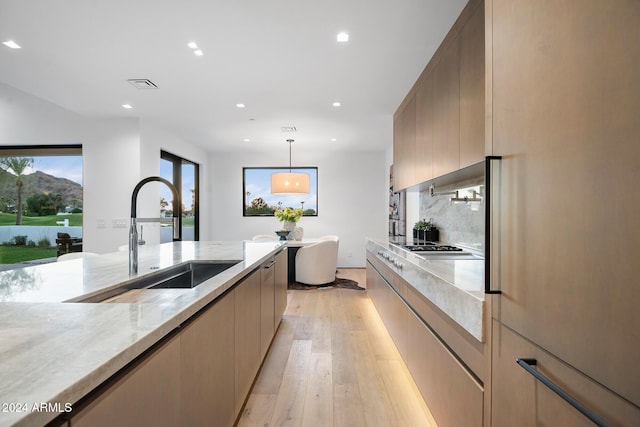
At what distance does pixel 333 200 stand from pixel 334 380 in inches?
204

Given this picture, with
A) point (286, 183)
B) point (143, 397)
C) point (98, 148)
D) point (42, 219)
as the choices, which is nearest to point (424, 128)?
point (143, 397)

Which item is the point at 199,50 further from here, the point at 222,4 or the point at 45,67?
the point at 45,67

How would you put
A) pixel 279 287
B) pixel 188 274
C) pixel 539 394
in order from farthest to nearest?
pixel 279 287
pixel 188 274
pixel 539 394

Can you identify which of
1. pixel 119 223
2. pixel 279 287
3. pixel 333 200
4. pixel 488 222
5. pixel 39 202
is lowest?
pixel 279 287

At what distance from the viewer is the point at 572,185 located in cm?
74

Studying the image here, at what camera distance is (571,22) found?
75 centimetres

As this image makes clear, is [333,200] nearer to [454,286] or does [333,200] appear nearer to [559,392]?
[454,286]

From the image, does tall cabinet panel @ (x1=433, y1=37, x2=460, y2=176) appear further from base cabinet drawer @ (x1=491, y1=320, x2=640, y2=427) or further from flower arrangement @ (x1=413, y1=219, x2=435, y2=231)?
base cabinet drawer @ (x1=491, y1=320, x2=640, y2=427)

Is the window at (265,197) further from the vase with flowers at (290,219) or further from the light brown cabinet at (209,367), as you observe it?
the light brown cabinet at (209,367)

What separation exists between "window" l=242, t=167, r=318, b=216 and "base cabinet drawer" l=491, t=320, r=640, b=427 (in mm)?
6276

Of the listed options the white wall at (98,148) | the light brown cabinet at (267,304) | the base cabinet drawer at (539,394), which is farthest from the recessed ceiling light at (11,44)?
the base cabinet drawer at (539,394)

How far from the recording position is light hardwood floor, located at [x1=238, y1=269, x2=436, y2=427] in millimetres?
1876

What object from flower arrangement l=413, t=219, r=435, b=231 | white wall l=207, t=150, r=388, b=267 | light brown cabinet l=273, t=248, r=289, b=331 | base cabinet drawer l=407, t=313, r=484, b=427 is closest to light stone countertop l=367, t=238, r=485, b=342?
base cabinet drawer l=407, t=313, r=484, b=427

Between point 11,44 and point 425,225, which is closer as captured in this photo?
point 11,44
